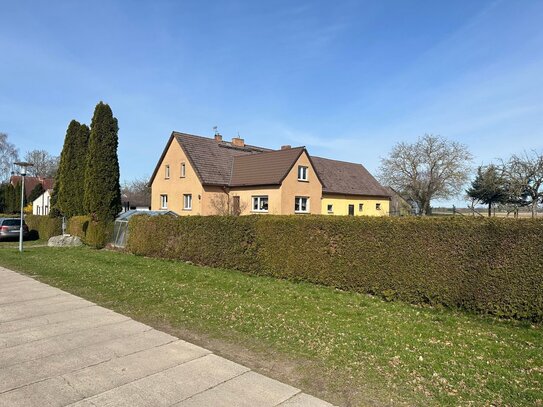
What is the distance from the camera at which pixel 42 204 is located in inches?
2248

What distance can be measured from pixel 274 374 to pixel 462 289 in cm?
504

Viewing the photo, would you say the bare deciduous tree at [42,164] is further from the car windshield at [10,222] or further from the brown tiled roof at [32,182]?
the car windshield at [10,222]

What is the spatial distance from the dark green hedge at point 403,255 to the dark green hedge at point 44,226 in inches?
695

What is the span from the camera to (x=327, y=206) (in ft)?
118

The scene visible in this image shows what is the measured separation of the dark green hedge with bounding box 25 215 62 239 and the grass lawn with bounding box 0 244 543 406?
60.9 ft

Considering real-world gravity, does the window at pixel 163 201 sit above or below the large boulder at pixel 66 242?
above

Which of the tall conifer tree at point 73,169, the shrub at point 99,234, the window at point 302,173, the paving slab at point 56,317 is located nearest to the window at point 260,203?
the window at point 302,173

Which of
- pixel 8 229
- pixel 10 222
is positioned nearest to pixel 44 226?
pixel 10 222

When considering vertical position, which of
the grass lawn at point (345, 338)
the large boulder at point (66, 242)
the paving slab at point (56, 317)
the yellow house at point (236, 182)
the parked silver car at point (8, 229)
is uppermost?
the yellow house at point (236, 182)

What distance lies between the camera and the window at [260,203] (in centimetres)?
3124

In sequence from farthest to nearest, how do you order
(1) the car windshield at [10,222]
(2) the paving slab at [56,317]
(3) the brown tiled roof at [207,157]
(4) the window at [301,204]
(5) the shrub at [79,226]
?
1. (3) the brown tiled roof at [207,157]
2. (4) the window at [301,204]
3. (1) the car windshield at [10,222]
4. (5) the shrub at [79,226]
5. (2) the paving slab at [56,317]

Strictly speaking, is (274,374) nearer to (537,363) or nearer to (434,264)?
(537,363)

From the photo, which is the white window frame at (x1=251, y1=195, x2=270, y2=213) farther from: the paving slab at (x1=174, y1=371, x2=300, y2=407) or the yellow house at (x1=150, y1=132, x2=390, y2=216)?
the paving slab at (x1=174, y1=371, x2=300, y2=407)

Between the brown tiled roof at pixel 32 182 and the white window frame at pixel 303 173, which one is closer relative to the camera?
the white window frame at pixel 303 173
